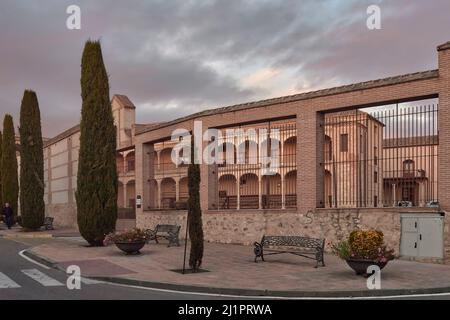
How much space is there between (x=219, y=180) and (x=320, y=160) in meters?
5.89

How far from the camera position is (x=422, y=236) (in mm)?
15508

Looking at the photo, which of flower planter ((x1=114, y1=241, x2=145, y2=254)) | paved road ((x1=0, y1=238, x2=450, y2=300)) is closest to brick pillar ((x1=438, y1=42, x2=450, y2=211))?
paved road ((x1=0, y1=238, x2=450, y2=300))

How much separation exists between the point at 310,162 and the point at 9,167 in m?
25.4

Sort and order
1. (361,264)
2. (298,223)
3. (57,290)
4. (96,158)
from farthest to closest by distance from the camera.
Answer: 1. (96,158)
2. (298,223)
3. (361,264)
4. (57,290)

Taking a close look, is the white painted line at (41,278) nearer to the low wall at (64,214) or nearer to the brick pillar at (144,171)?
the brick pillar at (144,171)

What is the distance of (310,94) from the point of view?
18516 mm

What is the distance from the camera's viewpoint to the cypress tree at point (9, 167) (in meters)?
36.6

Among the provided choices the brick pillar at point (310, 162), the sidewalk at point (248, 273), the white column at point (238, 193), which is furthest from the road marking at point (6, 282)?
the white column at point (238, 193)

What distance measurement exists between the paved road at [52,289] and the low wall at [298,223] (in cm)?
787

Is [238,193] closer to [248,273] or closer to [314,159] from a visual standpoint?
[314,159]

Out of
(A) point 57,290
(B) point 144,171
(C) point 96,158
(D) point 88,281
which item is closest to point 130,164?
(B) point 144,171

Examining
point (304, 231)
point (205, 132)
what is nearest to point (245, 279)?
point (304, 231)

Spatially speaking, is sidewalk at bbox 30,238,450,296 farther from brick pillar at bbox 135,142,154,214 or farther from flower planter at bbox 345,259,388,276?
brick pillar at bbox 135,142,154,214
